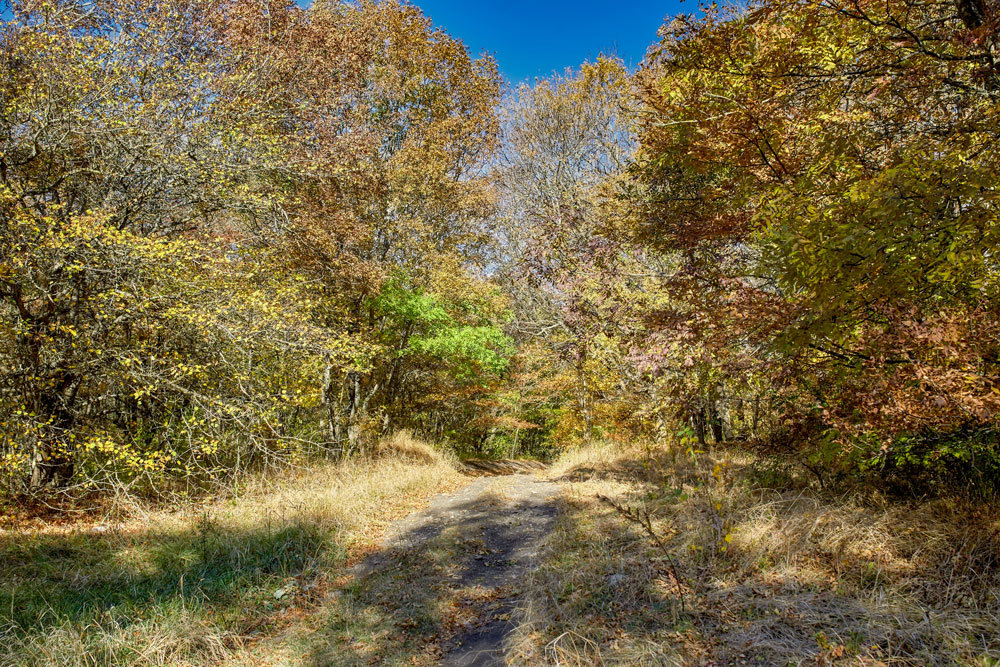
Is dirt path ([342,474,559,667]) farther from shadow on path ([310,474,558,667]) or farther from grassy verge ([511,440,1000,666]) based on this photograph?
grassy verge ([511,440,1000,666])

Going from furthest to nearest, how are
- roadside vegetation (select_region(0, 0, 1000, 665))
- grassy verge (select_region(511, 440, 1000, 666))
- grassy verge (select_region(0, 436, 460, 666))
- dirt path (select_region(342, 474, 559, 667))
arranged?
1. dirt path (select_region(342, 474, 559, 667))
2. grassy verge (select_region(0, 436, 460, 666))
3. roadside vegetation (select_region(0, 0, 1000, 665))
4. grassy verge (select_region(511, 440, 1000, 666))

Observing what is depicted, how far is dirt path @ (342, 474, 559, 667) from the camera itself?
4.54 meters

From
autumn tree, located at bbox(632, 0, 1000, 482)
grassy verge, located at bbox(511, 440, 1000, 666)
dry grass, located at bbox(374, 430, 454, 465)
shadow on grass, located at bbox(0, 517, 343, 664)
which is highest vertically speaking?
autumn tree, located at bbox(632, 0, 1000, 482)

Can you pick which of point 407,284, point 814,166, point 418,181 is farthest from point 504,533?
point 418,181

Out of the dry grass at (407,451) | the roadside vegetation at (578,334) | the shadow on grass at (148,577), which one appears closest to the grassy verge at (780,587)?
the roadside vegetation at (578,334)

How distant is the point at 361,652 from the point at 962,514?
5.09 metres

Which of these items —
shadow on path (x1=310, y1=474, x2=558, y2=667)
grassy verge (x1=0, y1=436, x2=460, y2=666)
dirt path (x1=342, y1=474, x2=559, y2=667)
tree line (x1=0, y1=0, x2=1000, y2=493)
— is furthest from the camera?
dirt path (x1=342, y1=474, x2=559, y2=667)

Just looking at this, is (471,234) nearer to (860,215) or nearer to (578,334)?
(578,334)

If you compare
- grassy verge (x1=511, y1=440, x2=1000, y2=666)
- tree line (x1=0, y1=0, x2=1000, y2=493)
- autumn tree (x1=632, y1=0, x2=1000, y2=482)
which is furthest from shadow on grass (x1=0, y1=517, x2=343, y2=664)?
autumn tree (x1=632, y1=0, x2=1000, y2=482)

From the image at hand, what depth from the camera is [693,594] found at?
4266mm

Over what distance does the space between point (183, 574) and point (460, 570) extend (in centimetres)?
292

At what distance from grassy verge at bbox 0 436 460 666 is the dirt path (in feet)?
1.88

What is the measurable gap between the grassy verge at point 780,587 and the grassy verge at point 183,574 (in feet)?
8.57

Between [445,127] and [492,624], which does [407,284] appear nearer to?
[445,127]
